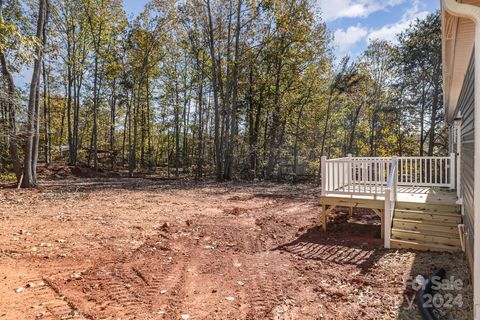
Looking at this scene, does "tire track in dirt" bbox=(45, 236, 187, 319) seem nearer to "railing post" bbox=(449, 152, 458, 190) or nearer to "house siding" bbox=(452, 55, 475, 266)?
"house siding" bbox=(452, 55, 475, 266)

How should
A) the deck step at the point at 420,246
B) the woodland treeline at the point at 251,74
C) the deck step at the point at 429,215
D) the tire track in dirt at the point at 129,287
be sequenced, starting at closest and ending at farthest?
the tire track in dirt at the point at 129,287, the deck step at the point at 420,246, the deck step at the point at 429,215, the woodland treeline at the point at 251,74

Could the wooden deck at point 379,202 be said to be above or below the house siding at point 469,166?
below

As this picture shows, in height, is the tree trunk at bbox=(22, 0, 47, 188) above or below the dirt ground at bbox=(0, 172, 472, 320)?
above

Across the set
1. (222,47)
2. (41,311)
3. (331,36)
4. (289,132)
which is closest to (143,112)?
(222,47)

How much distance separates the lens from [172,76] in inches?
805

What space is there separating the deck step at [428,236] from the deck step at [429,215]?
1.39 ft

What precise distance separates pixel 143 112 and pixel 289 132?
1212 centimetres

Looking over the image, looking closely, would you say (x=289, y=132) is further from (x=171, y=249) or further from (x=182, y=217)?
(x=171, y=249)

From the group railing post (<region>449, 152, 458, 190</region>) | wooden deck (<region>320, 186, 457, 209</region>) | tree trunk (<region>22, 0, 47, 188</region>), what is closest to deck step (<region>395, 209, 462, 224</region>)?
wooden deck (<region>320, 186, 457, 209</region>)

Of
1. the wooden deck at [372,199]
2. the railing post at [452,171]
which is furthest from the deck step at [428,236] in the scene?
the railing post at [452,171]

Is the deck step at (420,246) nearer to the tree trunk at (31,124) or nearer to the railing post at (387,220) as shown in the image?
the railing post at (387,220)

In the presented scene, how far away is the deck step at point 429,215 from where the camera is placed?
16.7ft

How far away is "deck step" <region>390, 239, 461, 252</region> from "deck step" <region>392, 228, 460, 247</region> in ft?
0.23

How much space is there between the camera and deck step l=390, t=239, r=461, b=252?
459cm
